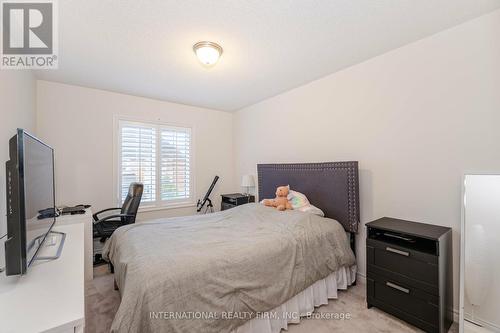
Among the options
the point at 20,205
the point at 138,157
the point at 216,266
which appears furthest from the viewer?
the point at 138,157

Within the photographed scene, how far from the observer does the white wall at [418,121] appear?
5.81 feet

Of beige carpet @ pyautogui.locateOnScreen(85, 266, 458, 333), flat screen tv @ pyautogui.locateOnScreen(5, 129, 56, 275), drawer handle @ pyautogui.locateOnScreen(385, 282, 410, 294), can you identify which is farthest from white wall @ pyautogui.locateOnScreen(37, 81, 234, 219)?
drawer handle @ pyautogui.locateOnScreen(385, 282, 410, 294)

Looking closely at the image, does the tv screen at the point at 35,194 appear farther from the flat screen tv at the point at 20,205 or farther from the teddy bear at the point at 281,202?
the teddy bear at the point at 281,202

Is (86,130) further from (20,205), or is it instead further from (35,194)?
(20,205)

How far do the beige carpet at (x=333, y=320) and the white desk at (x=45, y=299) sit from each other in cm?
95

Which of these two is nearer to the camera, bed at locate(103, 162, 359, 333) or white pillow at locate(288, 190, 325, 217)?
bed at locate(103, 162, 359, 333)

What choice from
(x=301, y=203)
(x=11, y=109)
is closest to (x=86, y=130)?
(x=11, y=109)

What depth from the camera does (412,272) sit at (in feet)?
5.90

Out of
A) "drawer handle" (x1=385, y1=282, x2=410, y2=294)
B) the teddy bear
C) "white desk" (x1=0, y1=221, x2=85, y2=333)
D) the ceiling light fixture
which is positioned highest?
the ceiling light fixture

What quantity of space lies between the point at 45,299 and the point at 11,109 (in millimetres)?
1972

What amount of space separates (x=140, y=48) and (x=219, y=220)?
2.04 metres

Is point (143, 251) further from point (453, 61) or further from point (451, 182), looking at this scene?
point (453, 61)

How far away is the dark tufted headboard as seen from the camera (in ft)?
8.11

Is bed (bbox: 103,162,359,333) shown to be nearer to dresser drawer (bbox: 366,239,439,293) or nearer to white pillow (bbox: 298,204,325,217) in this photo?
white pillow (bbox: 298,204,325,217)
